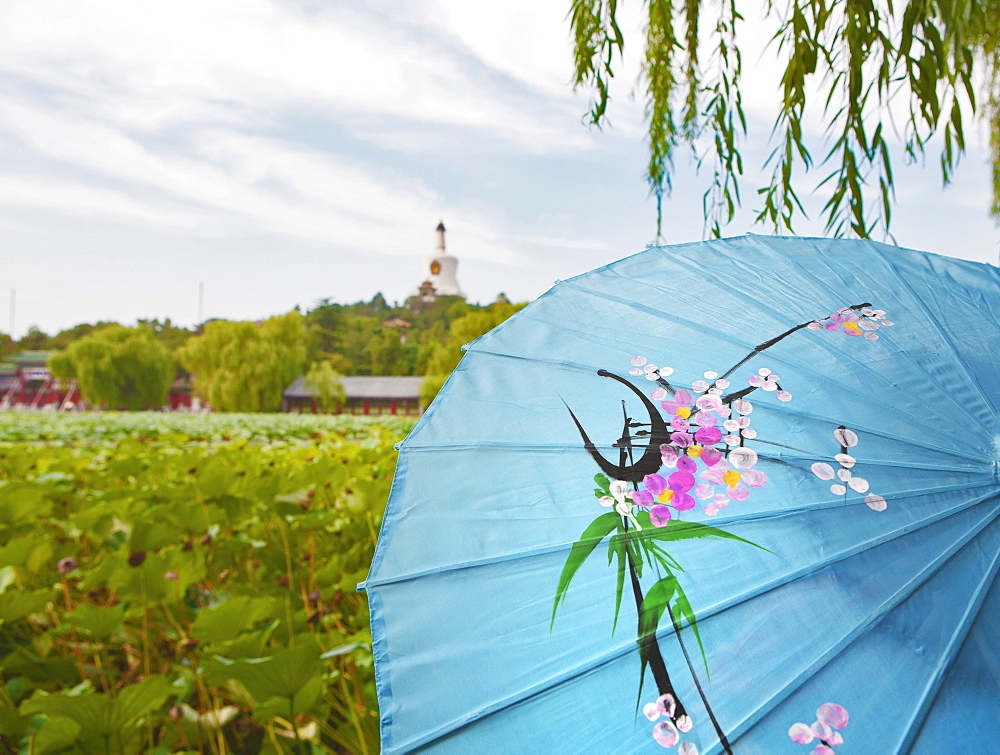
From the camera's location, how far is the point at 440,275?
56438mm

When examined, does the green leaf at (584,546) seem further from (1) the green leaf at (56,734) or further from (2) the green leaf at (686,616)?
(1) the green leaf at (56,734)

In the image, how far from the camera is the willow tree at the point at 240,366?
86.5 feet

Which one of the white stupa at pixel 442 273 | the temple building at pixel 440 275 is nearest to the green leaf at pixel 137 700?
the temple building at pixel 440 275

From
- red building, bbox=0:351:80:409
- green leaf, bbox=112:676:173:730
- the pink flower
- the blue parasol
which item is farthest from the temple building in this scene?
the pink flower

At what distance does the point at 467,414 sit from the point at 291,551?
136 centimetres

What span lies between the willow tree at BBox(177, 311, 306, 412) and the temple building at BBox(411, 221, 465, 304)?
86.0 feet

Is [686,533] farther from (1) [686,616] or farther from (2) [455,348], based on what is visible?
(2) [455,348]

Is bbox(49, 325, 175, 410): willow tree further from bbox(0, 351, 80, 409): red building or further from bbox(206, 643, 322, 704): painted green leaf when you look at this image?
bbox(206, 643, 322, 704): painted green leaf

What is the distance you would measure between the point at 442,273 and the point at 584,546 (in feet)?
186

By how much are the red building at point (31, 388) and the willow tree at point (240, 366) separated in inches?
559

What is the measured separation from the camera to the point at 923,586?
545 millimetres

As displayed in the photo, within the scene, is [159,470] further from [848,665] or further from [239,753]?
[848,665]

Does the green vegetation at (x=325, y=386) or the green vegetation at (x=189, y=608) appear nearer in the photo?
the green vegetation at (x=189, y=608)

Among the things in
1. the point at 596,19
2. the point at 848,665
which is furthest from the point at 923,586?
the point at 596,19
